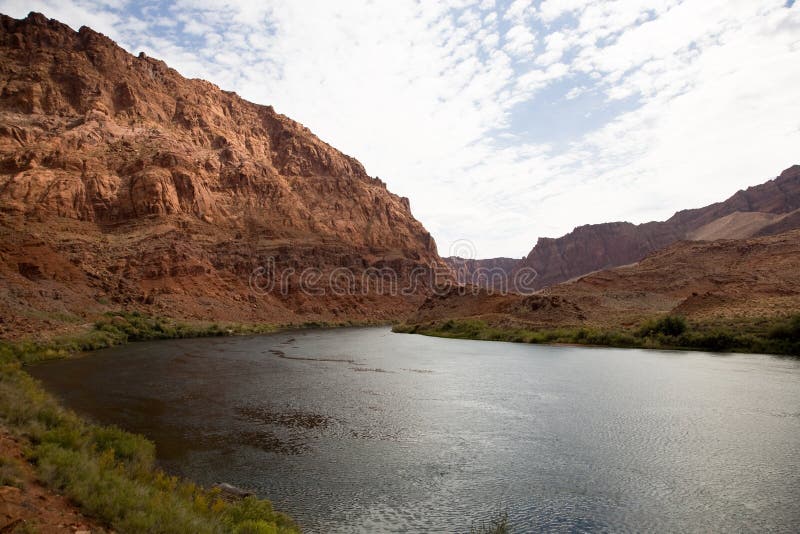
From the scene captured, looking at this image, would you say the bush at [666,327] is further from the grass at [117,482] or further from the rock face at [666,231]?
the rock face at [666,231]

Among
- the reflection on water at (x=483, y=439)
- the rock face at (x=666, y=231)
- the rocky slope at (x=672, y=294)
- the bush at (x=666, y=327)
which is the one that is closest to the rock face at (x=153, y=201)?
the reflection on water at (x=483, y=439)

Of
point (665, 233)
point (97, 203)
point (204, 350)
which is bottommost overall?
point (204, 350)

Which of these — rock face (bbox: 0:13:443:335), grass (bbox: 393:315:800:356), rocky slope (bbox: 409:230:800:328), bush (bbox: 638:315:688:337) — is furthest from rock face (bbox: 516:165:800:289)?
rock face (bbox: 0:13:443:335)

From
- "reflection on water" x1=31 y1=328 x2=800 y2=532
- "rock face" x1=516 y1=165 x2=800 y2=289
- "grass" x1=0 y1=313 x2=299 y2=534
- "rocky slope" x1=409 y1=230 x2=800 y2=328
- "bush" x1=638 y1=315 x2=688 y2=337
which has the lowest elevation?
"reflection on water" x1=31 y1=328 x2=800 y2=532

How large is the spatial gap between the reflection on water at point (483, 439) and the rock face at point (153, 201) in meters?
19.8

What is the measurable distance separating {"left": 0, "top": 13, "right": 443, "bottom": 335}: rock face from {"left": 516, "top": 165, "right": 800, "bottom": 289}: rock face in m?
71.6

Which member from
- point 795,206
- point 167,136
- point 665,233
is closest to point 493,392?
point 167,136

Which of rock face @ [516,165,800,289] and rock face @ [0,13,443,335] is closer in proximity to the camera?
rock face @ [0,13,443,335]

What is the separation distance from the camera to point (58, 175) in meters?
64.4

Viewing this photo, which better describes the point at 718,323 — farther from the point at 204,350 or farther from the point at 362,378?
the point at 204,350

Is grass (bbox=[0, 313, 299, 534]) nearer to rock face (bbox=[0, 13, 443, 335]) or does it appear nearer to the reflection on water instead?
the reflection on water

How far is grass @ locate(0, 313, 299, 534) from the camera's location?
5421 mm

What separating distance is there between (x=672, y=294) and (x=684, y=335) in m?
23.1

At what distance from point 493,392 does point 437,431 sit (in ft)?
18.3
